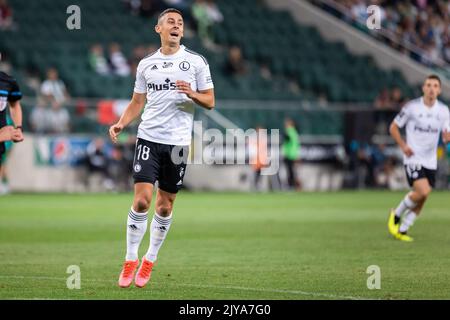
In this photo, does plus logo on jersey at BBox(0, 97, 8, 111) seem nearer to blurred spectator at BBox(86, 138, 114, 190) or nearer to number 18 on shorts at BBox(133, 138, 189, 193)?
number 18 on shorts at BBox(133, 138, 189, 193)

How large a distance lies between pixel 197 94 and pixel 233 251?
182 inches

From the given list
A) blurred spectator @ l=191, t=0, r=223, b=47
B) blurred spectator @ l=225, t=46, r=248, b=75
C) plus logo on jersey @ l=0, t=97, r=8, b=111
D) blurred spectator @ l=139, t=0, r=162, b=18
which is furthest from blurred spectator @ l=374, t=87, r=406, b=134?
plus logo on jersey @ l=0, t=97, r=8, b=111

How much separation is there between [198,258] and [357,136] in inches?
767

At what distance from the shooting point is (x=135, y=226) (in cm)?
1062

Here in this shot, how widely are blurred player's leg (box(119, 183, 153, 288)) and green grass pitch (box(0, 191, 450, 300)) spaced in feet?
0.59

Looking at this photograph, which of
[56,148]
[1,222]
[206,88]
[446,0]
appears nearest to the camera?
[206,88]

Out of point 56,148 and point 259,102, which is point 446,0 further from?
point 56,148

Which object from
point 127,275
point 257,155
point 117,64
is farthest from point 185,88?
point 117,64

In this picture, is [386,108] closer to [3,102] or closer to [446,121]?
[446,121]

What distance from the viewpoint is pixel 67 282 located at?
10680mm

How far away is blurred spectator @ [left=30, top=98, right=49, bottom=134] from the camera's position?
27844 millimetres

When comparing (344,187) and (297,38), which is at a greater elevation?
(297,38)

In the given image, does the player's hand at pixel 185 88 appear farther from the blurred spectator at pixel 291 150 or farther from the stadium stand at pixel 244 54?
the blurred spectator at pixel 291 150
